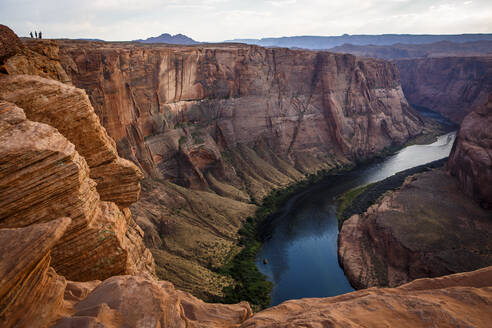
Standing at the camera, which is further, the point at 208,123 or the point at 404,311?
the point at 208,123

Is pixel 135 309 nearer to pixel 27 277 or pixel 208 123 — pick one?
pixel 27 277

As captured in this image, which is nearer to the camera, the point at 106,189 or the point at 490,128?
the point at 106,189

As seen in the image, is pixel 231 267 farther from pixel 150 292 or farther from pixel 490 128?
pixel 490 128

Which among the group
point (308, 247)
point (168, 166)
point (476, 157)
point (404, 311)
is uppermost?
point (404, 311)

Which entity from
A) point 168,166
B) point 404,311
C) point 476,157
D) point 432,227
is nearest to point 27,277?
point 404,311

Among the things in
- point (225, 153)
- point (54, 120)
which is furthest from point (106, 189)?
point (225, 153)

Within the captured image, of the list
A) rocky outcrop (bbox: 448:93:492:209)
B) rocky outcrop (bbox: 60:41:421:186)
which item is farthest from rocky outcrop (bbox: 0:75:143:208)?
rocky outcrop (bbox: 448:93:492:209)
